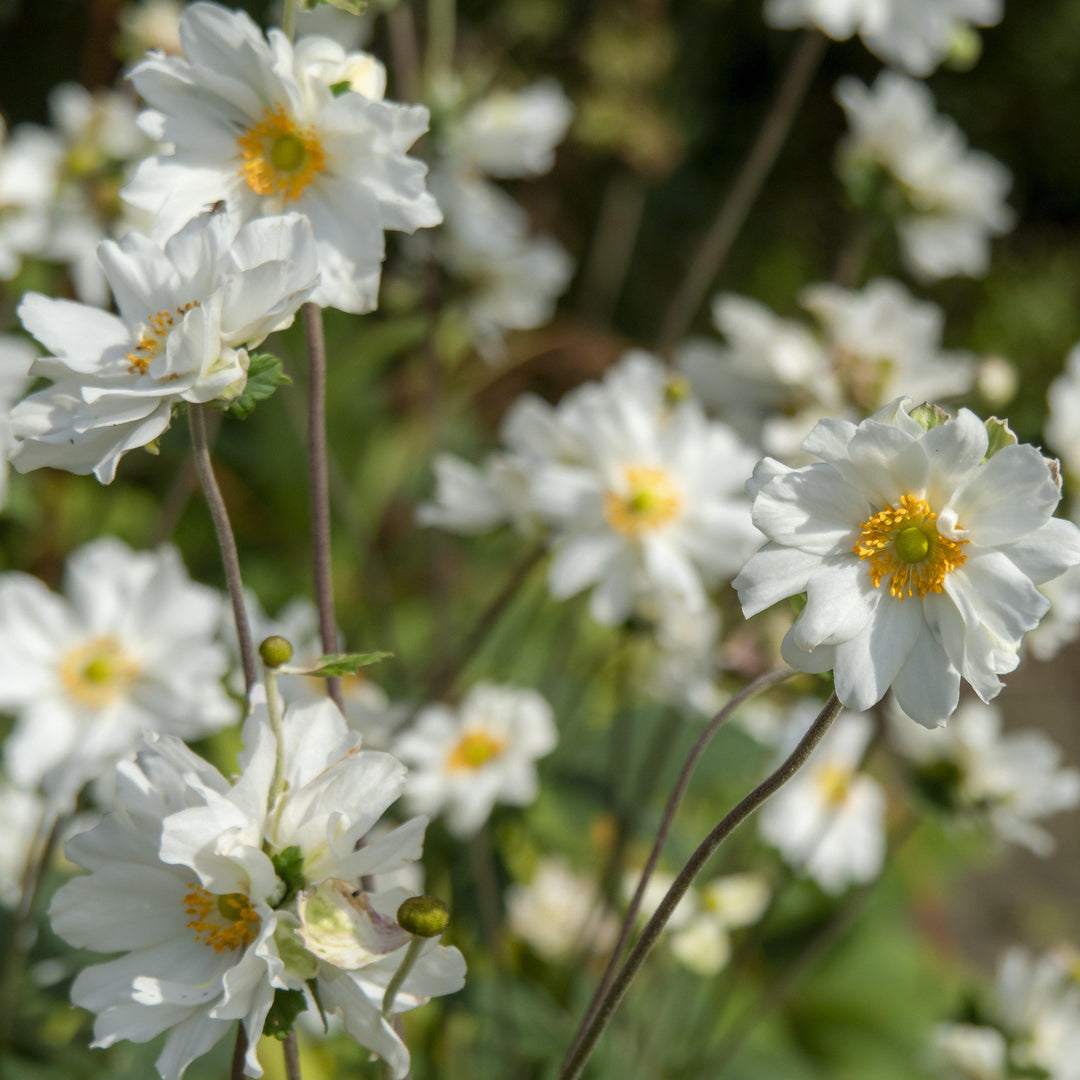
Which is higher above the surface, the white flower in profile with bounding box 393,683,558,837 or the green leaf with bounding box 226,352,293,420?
the green leaf with bounding box 226,352,293,420

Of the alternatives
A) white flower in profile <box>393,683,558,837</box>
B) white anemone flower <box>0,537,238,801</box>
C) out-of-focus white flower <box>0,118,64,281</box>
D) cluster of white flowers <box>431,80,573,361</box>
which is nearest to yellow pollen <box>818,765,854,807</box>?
white flower in profile <box>393,683,558,837</box>

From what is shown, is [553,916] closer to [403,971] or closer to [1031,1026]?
[1031,1026]

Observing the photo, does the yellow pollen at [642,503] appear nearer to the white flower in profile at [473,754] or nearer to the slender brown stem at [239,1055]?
the white flower in profile at [473,754]

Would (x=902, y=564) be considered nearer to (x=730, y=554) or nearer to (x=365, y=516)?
(x=730, y=554)

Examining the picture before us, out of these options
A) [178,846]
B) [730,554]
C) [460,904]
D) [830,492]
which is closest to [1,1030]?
[460,904]

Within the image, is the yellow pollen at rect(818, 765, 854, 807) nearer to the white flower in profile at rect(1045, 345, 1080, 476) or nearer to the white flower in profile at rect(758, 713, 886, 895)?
the white flower in profile at rect(758, 713, 886, 895)

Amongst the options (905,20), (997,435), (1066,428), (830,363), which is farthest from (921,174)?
(997,435)

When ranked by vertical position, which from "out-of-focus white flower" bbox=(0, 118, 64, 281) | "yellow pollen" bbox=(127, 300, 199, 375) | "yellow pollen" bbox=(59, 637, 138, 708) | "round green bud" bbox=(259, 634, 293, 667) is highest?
"yellow pollen" bbox=(127, 300, 199, 375)
